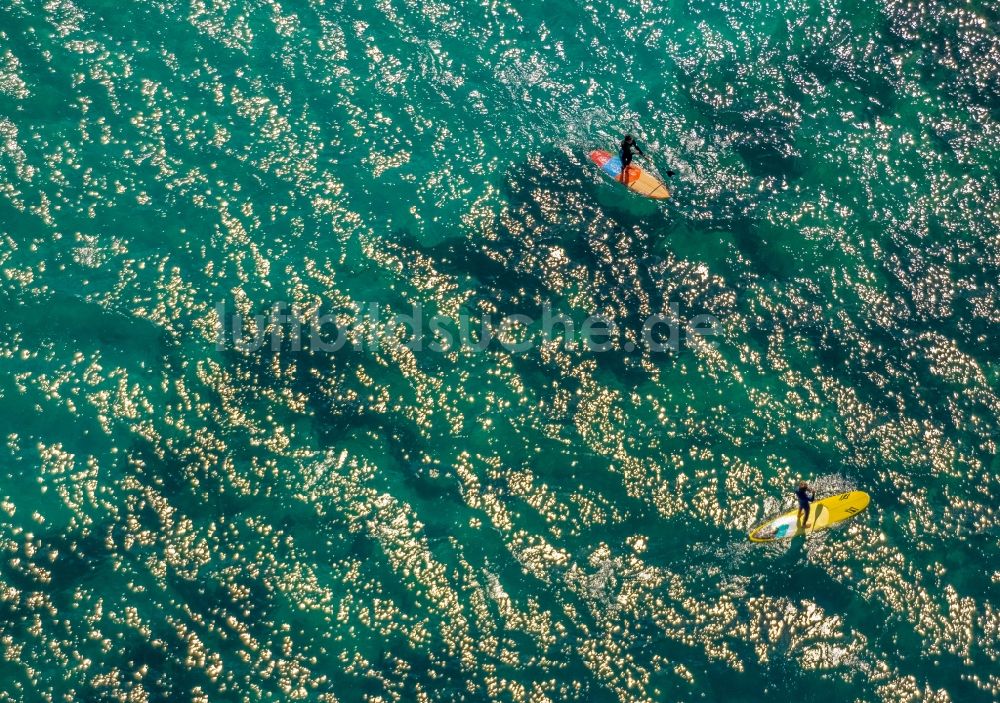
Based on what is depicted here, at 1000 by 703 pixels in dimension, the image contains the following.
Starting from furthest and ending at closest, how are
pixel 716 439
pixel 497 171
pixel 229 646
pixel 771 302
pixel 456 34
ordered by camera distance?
pixel 456 34
pixel 497 171
pixel 771 302
pixel 716 439
pixel 229 646

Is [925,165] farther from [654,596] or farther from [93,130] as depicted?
[93,130]

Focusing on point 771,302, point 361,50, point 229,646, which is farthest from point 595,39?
point 229,646

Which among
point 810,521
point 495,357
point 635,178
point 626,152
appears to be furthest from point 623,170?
point 810,521

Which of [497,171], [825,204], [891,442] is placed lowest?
[891,442]

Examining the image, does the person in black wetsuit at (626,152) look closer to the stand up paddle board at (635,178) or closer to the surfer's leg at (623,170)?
the surfer's leg at (623,170)

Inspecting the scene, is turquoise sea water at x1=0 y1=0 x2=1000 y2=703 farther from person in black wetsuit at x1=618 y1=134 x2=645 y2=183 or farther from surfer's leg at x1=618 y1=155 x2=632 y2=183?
person in black wetsuit at x1=618 y1=134 x2=645 y2=183

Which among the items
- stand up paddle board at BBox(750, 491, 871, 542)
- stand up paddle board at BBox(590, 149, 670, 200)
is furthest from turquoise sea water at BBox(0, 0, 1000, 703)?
stand up paddle board at BBox(590, 149, 670, 200)

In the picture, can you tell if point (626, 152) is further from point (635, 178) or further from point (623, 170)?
point (635, 178)
